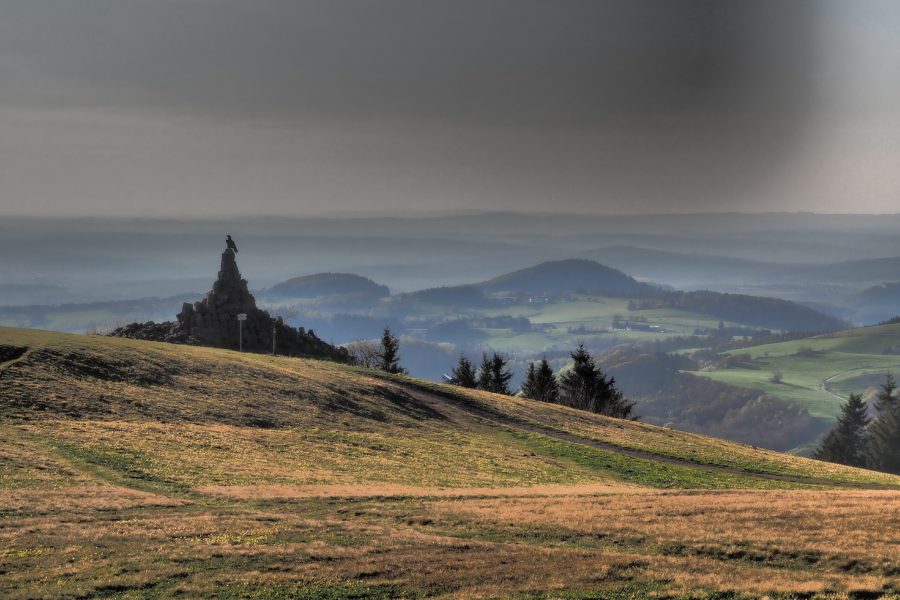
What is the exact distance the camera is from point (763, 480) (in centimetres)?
6775

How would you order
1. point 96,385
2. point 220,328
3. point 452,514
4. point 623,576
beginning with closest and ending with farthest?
point 623,576 < point 452,514 < point 96,385 < point 220,328

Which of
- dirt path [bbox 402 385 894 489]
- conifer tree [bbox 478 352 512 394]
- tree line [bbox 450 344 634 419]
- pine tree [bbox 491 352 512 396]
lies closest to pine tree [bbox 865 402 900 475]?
tree line [bbox 450 344 634 419]

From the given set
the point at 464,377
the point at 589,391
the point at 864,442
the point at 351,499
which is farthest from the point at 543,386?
the point at 351,499

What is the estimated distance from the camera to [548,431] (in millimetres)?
84938

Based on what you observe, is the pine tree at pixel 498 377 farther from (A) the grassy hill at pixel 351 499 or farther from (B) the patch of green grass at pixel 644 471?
(B) the patch of green grass at pixel 644 471

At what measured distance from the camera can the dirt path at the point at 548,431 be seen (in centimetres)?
7038

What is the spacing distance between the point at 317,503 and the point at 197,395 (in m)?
33.5

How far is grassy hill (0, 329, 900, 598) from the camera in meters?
28.0

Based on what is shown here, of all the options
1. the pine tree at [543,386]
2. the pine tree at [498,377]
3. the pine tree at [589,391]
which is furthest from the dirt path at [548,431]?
the pine tree at [498,377]

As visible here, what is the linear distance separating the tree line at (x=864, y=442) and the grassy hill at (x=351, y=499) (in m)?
95.7

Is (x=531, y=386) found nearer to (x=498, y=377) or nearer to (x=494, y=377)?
(x=498, y=377)

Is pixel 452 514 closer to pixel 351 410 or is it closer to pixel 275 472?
pixel 275 472

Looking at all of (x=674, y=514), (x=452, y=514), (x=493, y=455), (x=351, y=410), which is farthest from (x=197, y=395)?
(x=674, y=514)

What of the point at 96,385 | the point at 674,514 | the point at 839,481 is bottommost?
the point at 839,481
